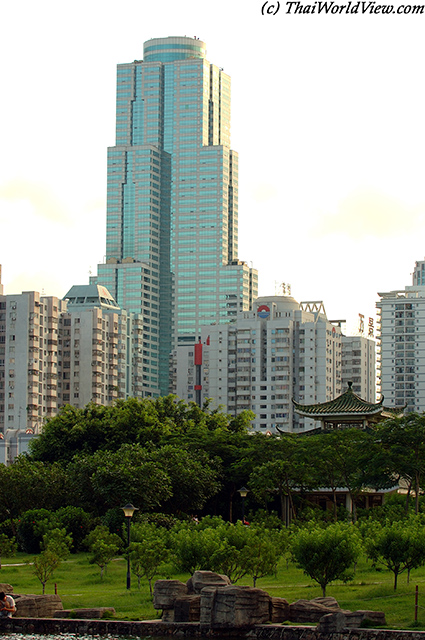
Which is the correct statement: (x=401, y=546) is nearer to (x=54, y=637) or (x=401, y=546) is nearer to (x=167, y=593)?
(x=167, y=593)

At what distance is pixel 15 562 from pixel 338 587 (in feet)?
58.5

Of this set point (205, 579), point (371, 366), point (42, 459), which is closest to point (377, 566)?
point (205, 579)

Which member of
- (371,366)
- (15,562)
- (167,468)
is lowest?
(15,562)

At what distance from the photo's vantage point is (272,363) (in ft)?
529

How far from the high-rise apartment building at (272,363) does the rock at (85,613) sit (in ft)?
415

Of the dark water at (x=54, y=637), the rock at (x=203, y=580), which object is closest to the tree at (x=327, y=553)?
the rock at (x=203, y=580)

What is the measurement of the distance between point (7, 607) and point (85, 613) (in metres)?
2.48

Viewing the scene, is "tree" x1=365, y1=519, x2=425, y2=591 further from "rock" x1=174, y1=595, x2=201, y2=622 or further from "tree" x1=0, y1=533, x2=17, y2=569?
"tree" x1=0, y1=533, x2=17, y2=569

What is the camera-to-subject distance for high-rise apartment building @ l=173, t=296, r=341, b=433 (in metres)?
161

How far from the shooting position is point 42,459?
63375mm

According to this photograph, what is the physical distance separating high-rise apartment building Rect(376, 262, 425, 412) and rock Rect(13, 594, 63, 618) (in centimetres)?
15364

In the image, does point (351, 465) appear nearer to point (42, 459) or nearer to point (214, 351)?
point (42, 459)

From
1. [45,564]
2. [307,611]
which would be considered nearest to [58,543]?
[45,564]

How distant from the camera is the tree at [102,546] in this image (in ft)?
129
